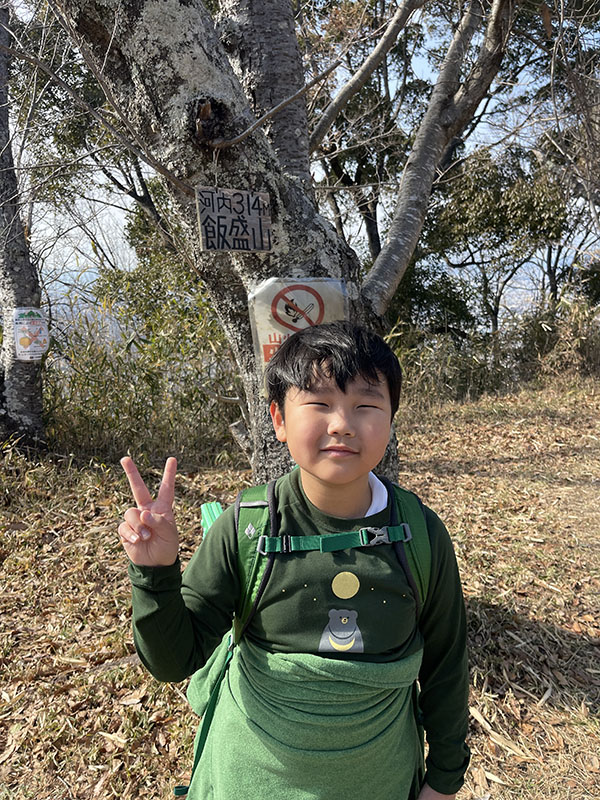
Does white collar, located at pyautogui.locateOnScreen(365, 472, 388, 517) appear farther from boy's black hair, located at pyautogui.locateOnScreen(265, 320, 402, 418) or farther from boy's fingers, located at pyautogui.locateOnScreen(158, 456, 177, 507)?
boy's fingers, located at pyautogui.locateOnScreen(158, 456, 177, 507)

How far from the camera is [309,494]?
3.73ft

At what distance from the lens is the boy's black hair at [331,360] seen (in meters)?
1.08

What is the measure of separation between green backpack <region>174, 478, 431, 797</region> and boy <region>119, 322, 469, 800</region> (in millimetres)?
14

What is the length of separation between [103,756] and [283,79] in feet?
8.30

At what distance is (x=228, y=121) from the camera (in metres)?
1.66

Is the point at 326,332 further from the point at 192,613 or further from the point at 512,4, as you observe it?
the point at 512,4

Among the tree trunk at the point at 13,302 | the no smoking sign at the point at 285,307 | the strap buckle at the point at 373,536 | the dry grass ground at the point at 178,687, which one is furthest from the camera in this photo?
the tree trunk at the point at 13,302

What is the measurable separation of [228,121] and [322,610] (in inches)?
53.8

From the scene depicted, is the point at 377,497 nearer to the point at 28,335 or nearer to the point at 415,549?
the point at 415,549

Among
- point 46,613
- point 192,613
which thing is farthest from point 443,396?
point 192,613

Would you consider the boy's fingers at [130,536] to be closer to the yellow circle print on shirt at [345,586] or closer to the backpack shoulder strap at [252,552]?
the backpack shoulder strap at [252,552]

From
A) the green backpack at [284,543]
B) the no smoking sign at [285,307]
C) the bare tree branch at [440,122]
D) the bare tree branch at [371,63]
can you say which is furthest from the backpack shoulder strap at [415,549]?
the bare tree branch at [371,63]

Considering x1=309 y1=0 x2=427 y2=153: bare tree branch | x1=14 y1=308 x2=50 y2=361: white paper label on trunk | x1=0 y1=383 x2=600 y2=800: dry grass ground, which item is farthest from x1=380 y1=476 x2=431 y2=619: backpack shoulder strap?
x1=14 y1=308 x2=50 y2=361: white paper label on trunk

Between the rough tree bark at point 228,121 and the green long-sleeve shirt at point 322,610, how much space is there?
0.84m
